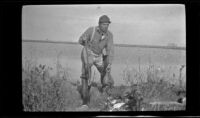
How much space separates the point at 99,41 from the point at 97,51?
7cm

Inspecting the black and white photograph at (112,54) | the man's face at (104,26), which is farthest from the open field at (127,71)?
the man's face at (104,26)

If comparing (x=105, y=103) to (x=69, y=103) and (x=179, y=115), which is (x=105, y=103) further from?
(x=179, y=115)

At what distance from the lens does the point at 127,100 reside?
210 cm

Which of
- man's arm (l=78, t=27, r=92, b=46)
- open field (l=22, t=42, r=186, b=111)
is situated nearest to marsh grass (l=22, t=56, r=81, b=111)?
open field (l=22, t=42, r=186, b=111)

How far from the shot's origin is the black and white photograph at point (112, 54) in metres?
2.09

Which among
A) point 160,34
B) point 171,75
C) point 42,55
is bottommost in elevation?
point 171,75

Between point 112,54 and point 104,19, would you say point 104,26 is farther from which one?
point 112,54

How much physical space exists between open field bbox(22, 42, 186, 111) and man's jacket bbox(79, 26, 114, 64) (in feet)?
0.13

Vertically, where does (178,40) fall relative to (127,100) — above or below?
above

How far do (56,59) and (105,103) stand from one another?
17.5 inches

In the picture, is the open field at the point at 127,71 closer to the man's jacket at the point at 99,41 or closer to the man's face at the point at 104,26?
the man's jacket at the point at 99,41

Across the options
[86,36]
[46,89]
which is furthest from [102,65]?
[46,89]

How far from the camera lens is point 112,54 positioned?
6.89 ft
